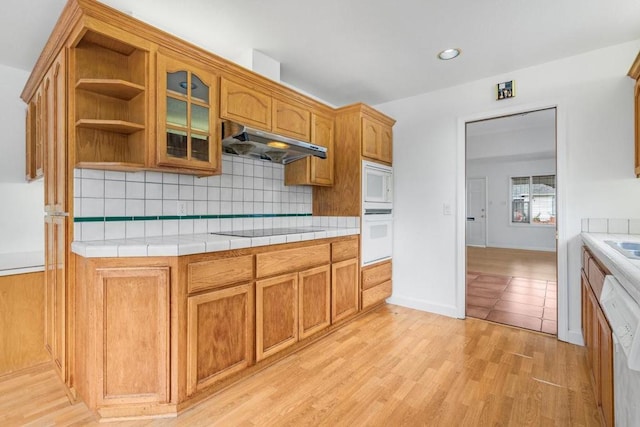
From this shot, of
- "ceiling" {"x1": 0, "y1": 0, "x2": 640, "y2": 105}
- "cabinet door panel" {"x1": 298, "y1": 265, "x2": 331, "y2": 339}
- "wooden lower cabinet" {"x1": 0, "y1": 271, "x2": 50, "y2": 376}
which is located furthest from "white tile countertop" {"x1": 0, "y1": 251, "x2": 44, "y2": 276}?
"cabinet door panel" {"x1": 298, "y1": 265, "x2": 331, "y2": 339}

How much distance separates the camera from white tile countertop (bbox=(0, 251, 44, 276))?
218cm

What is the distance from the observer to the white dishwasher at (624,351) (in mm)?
829

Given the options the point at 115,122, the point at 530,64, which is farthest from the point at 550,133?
the point at 115,122

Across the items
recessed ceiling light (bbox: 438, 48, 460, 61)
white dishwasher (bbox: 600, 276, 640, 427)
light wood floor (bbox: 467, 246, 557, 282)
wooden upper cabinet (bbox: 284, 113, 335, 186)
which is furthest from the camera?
light wood floor (bbox: 467, 246, 557, 282)

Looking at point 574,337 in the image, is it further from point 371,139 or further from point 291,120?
point 291,120

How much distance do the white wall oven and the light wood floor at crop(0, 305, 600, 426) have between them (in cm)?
96

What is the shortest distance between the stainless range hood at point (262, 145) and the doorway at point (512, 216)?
8.15ft

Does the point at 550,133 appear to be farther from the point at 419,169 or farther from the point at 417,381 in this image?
the point at 417,381

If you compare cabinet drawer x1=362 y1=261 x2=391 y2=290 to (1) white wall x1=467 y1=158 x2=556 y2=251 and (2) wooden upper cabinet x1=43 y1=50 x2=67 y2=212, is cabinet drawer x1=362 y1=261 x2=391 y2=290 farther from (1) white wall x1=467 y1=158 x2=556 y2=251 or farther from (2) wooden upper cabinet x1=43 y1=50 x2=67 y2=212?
(1) white wall x1=467 y1=158 x2=556 y2=251

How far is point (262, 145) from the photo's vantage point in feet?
8.09

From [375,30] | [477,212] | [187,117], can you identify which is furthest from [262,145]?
[477,212]

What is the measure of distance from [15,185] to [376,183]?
3.27 metres

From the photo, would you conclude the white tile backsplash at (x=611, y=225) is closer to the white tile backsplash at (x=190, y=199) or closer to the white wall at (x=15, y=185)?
the white tile backsplash at (x=190, y=199)

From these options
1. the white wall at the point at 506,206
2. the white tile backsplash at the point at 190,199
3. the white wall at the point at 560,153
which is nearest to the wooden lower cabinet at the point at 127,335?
the white tile backsplash at the point at 190,199
